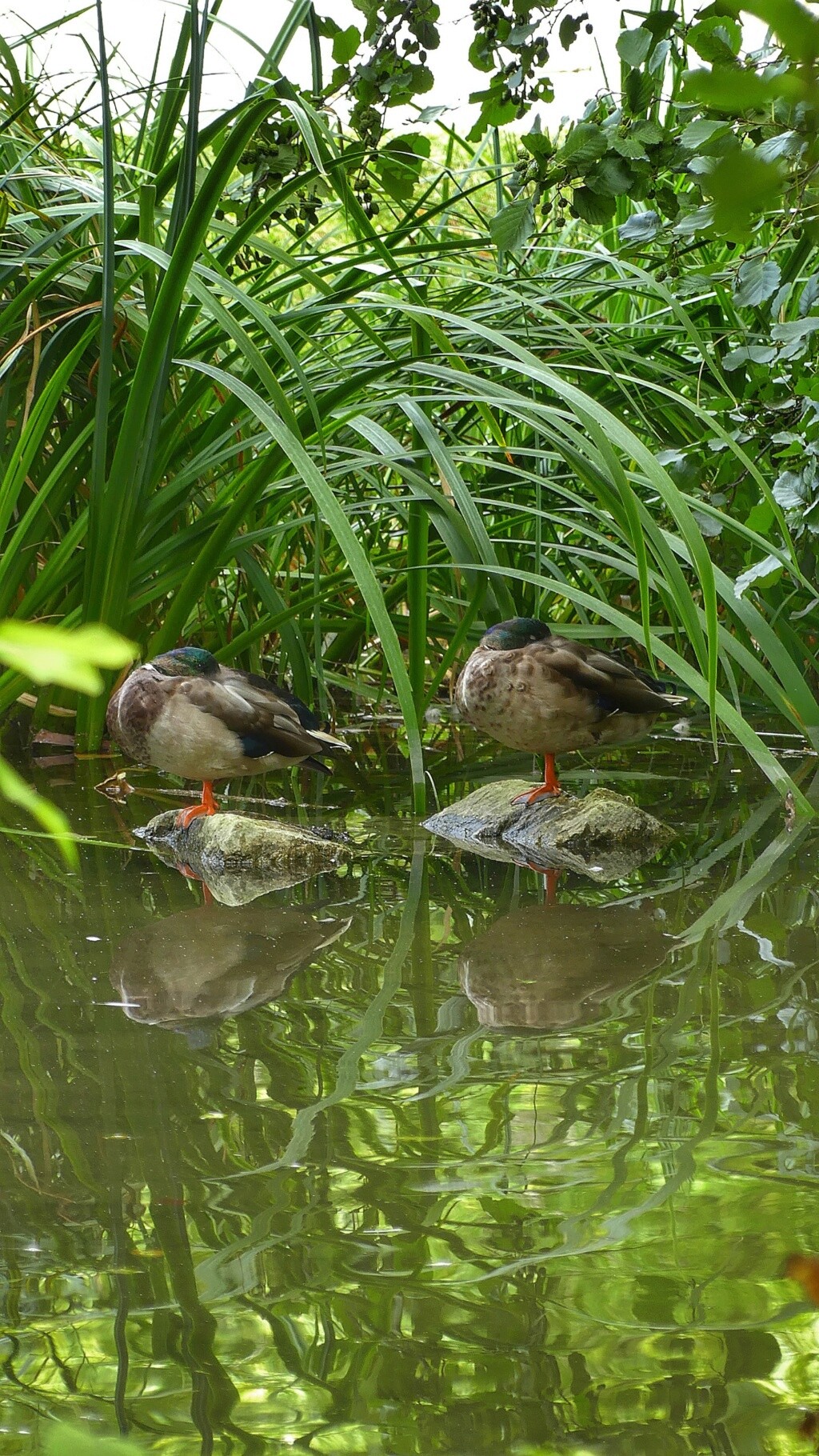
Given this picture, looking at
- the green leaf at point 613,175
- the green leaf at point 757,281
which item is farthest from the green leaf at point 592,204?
the green leaf at point 757,281

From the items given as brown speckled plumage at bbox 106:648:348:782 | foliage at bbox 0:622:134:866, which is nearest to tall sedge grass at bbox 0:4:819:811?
brown speckled plumage at bbox 106:648:348:782

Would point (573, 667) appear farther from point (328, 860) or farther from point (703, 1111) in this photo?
point (703, 1111)

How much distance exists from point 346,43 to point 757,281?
79 cm

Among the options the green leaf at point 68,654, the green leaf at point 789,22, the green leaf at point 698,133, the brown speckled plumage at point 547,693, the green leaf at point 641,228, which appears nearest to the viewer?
the green leaf at point 68,654

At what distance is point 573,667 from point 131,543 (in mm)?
1069

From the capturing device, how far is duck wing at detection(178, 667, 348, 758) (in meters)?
2.87

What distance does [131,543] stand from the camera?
309 cm

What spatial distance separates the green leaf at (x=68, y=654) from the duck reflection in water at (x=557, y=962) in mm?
1448

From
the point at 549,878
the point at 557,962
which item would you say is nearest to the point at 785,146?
the point at 557,962

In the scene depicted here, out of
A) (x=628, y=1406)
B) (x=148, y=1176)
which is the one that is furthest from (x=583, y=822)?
(x=628, y=1406)

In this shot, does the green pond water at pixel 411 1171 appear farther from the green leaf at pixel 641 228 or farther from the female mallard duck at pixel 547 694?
the green leaf at pixel 641 228

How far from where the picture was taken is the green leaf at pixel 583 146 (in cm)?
203

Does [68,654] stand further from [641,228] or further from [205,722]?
[205,722]

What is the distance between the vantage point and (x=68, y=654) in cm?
30
